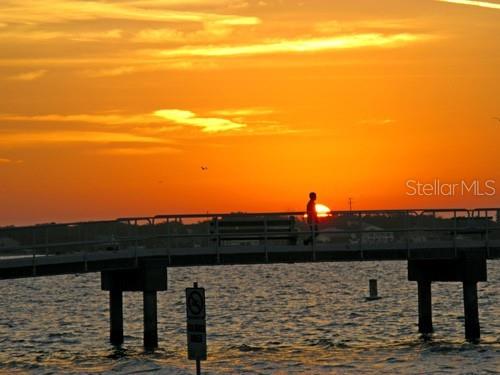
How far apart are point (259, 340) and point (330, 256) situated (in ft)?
28.8

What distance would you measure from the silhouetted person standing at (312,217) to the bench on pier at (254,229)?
0.62 meters

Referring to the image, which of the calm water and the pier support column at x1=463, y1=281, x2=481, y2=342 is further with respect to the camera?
the pier support column at x1=463, y1=281, x2=481, y2=342

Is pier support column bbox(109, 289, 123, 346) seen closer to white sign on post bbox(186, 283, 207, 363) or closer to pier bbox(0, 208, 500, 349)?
pier bbox(0, 208, 500, 349)

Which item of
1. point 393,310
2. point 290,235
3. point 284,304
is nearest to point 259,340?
point 290,235

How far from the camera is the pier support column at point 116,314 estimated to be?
4653cm

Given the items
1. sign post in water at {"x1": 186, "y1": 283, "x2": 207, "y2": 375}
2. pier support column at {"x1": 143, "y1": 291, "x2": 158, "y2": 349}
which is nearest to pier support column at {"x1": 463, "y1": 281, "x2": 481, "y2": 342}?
pier support column at {"x1": 143, "y1": 291, "x2": 158, "y2": 349}

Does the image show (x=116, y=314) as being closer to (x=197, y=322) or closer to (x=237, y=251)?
(x=237, y=251)

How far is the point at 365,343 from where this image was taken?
1935 inches

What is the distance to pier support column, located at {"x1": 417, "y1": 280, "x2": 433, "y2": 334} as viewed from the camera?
166ft

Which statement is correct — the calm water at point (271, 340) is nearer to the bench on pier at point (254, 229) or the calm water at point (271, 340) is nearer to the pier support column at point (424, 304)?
the pier support column at point (424, 304)

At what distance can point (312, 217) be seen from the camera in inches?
1754

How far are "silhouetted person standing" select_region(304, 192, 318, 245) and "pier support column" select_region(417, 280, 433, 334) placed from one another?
7542 mm

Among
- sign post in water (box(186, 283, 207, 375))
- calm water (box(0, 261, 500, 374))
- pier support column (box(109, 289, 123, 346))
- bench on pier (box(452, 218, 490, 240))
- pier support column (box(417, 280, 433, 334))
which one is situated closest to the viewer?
sign post in water (box(186, 283, 207, 375))

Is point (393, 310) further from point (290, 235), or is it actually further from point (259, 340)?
point (290, 235)
